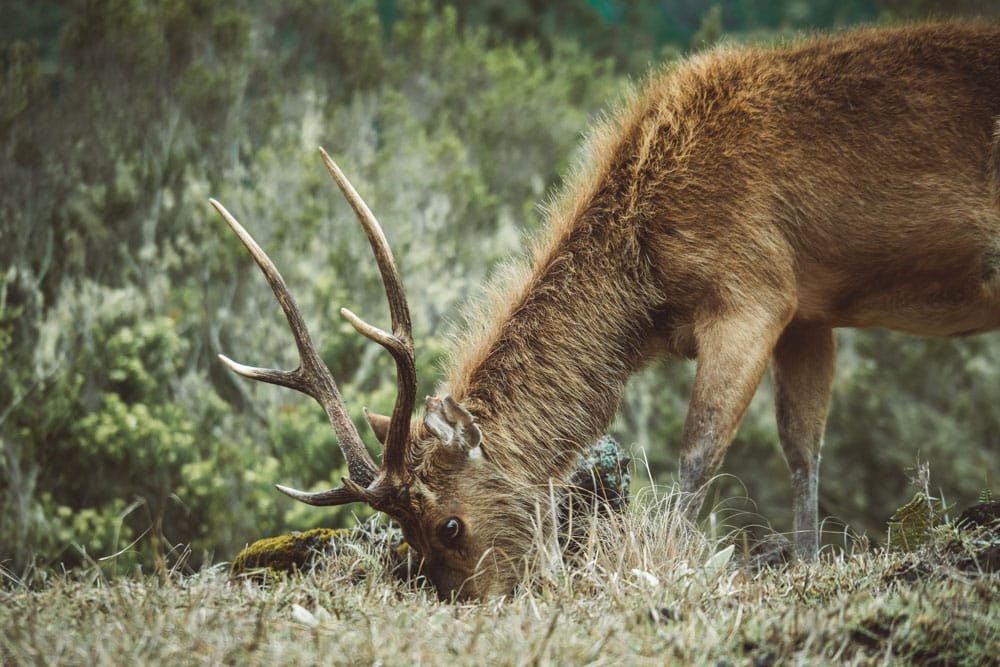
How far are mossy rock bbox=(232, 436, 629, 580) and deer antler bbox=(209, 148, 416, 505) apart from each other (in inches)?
18.7

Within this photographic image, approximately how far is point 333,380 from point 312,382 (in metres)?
0.16

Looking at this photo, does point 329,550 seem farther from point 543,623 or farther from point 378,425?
point 543,623

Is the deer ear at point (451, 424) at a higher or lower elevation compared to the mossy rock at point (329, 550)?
A: higher

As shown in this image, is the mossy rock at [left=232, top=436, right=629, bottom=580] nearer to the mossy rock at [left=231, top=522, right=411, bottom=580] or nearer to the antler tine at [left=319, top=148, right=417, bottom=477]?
the mossy rock at [left=231, top=522, right=411, bottom=580]

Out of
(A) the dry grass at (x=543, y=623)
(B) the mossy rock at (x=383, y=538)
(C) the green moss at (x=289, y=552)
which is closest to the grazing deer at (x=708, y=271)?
(B) the mossy rock at (x=383, y=538)

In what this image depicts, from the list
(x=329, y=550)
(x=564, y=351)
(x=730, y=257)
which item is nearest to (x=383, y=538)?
(x=329, y=550)

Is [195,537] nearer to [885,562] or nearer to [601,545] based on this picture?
[601,545]

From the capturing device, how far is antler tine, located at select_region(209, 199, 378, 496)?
4562 mm

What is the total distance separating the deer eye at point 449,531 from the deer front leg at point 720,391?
1.04 metres

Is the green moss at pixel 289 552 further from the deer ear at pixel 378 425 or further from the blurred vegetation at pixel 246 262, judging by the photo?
the blurred vegetation at pixel 246 262

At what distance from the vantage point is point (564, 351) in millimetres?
4996

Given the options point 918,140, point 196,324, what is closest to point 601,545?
point 918,140

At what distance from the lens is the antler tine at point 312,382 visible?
4.56 metres

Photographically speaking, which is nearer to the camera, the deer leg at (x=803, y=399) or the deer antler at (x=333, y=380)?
the deer antler at (x=333, y=380)
